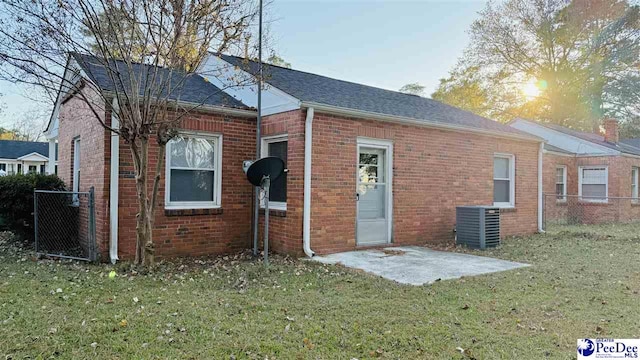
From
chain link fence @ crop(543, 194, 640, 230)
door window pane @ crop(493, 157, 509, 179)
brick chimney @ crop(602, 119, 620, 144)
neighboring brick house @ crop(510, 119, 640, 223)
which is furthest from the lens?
brick chimney @ crop(602, 119, 620, 144)

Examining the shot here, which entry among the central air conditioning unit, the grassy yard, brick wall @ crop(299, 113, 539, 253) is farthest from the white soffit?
the grassy yard

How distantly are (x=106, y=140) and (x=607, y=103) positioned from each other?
106ft

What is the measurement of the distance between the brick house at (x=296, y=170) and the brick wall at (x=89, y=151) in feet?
0.09

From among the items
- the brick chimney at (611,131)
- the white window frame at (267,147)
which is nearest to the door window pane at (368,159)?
the white window frame at (267,147)

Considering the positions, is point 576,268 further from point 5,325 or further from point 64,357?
point 5,325

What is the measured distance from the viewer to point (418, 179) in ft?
30.7

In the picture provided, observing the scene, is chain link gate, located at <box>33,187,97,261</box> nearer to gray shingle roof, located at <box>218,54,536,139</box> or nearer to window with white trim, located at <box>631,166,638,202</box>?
gray shingle roof, located at <box>218,54,536,139</box>

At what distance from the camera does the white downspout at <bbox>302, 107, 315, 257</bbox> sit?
748 centimetres

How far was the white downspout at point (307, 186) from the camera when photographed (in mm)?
7484

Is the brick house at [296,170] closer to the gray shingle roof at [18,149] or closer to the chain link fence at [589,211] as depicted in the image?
the chain link fence at [589,211]

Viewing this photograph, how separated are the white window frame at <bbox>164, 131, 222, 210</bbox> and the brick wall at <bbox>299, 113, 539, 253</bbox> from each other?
2004 millimetres

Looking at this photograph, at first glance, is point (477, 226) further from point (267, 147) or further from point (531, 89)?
point (531, 89)

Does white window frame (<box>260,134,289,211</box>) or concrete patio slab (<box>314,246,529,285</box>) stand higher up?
white window frame (<box>260,134,289,211</box>)

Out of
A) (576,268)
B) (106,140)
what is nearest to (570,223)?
(576,268)
